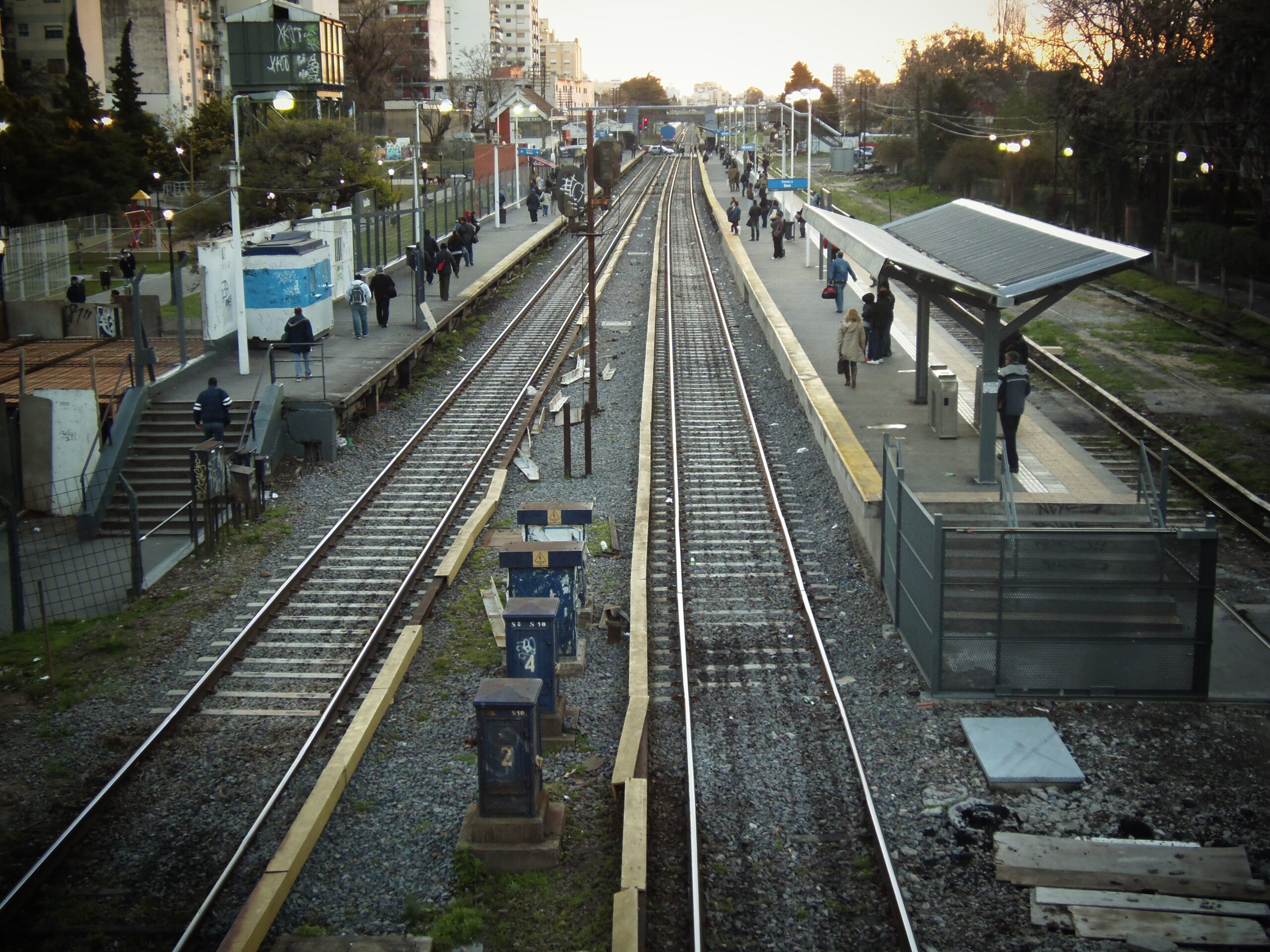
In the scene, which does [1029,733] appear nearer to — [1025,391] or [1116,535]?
[1116,535]

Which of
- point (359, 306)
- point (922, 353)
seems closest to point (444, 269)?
point (359, 306)

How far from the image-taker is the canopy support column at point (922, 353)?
58.7 ft

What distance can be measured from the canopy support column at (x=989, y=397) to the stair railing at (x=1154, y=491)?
1636 millimetres

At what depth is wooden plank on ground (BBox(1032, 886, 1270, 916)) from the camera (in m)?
7.05

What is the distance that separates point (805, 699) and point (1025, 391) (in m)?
5.79

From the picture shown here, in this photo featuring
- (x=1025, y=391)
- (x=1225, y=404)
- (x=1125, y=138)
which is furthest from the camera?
(x=1125, y=138)

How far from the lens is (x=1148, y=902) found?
714 centimetres

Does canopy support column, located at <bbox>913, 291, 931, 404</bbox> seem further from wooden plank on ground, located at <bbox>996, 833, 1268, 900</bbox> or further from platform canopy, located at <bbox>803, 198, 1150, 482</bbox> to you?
wooden plank on ground, located at <bbox>996, 833, 1268, 900</bbox>

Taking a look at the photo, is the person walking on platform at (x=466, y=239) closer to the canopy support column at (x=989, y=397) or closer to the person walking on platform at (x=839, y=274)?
the person walking on platform at (x=839, y=274)

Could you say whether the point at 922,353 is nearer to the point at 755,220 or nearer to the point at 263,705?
the point at 263,705

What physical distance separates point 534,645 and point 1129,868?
4.44 m

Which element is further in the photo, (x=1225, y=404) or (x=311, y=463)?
(x=1225, y=404)

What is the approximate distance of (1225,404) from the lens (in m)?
20.4

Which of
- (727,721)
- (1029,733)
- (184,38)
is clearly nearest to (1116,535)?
(1029,733)
